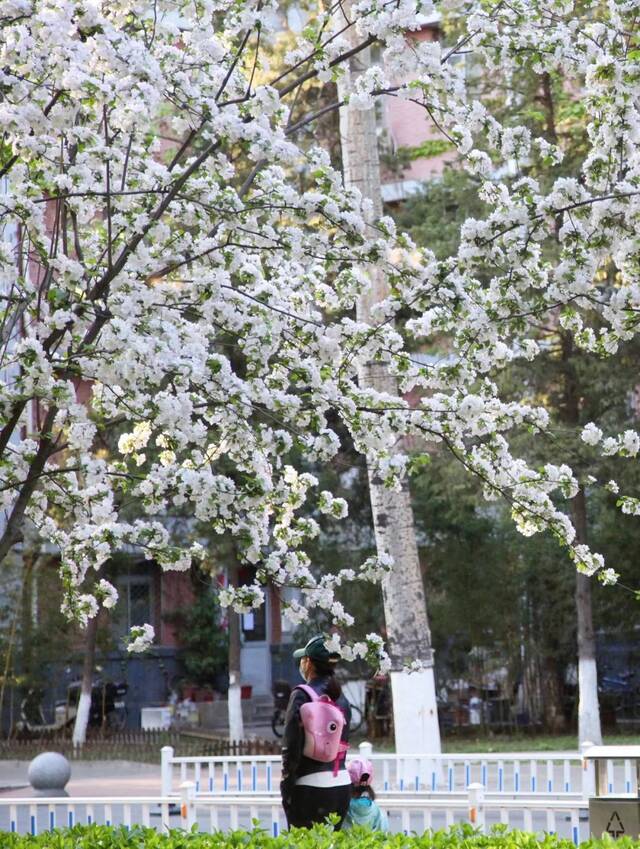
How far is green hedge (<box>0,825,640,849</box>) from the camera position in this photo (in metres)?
6.48

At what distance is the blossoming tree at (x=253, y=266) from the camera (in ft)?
21.3

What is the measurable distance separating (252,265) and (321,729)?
8.71 feet

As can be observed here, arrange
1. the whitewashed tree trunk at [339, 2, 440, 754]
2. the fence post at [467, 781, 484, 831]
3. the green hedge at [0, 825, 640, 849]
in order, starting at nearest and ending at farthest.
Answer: the green hedge at [0, 825, 640, 849], the fence post at [467, 781, 484, 831], the whitewashed tree trunk at [339, 2, 440, 754]

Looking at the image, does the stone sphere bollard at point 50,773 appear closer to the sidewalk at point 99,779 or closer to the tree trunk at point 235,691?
the sidewalk at point 99,779

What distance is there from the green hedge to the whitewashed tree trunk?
7702mm

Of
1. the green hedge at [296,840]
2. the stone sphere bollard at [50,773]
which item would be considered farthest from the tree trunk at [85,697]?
the green hedge at [296,840]

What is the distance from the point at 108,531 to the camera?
7.42 m

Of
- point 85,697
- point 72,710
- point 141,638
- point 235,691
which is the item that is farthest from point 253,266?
point 72,710

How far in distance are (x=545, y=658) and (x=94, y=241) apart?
24.1m

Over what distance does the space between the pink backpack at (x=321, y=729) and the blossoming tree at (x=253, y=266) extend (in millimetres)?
575

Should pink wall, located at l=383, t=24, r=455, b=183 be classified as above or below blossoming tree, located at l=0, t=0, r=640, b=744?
above

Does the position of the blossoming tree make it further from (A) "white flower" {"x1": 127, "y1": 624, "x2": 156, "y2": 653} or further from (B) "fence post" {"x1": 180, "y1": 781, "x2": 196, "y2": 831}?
(B) "fence post" {"x1": 180, "y1": 781, "x2": 196, "y2": 831}

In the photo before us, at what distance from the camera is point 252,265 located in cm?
734

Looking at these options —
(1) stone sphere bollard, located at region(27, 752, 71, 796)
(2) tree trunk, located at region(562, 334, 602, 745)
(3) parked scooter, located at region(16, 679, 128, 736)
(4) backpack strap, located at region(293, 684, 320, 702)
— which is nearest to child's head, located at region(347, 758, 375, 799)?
(4) backpack strap, located at region(293, 684, 320, 702)
